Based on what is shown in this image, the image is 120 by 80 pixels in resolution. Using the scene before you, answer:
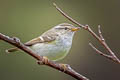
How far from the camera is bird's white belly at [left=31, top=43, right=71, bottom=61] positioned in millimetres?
3121

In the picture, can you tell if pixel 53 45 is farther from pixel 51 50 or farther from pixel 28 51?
pixel 28 51

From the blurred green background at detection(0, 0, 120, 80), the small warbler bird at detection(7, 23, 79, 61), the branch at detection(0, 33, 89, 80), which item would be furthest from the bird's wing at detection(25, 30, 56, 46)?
the blurred green background at detection(0, 0, 120, 80)

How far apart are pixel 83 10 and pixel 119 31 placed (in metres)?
1.06

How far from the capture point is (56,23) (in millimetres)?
7750

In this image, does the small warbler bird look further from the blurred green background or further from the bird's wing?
the blurred green background

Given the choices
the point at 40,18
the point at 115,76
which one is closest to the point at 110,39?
the point at 115,76

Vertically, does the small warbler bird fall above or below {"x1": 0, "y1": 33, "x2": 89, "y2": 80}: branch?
above

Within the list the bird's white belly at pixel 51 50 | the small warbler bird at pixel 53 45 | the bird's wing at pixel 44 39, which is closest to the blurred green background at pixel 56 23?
the small warbler bird at pixel 53 45

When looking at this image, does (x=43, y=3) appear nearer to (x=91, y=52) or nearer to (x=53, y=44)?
(x=91, y=52)

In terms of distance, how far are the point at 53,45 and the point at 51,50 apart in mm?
100

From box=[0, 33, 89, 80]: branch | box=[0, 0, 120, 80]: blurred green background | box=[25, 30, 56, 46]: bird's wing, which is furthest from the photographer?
box=[0, 0, 120, 80]: blurred green background

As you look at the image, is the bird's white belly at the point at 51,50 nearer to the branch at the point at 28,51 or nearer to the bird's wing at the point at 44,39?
the bird's wing at the point at 44,39

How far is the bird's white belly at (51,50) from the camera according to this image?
312cm

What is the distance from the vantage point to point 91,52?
7691 millimetres
